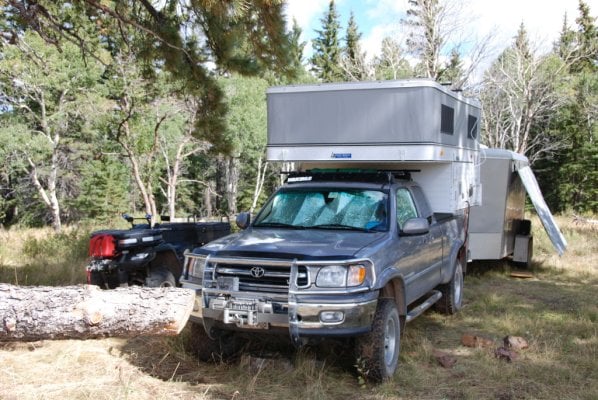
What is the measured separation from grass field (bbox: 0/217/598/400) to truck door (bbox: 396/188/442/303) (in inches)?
26.4

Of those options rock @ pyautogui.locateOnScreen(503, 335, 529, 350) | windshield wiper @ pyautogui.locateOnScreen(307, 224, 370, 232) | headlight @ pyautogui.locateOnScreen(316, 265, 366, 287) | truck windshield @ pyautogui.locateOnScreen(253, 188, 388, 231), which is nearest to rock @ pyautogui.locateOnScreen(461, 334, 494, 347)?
rock @ pyautogui.locateOnScreen(503, 335, 529, 350)

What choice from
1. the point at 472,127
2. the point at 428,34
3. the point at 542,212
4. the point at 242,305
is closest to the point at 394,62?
the point at 428,34

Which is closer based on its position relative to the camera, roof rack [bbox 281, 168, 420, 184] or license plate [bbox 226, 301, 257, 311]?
license plate [bbox 226, 301, 257, 311]

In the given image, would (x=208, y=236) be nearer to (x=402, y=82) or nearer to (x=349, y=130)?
(x=349, y=130)

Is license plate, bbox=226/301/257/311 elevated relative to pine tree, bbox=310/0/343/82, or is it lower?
lower

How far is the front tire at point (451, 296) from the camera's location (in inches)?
305

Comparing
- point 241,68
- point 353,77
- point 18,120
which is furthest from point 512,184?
point 18,120

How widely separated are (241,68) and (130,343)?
13.5 ft

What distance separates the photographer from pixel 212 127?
8.59 m

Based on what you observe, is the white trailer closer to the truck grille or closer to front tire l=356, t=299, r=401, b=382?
front tire l=356, t=299, r=401, b=382

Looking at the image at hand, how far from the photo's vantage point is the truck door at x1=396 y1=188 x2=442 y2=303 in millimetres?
5864

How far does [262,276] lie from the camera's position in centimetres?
499

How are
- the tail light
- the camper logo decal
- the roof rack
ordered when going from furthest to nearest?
the camper logo decal, the tail light, the roof rack

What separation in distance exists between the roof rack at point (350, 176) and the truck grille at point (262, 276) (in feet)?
6.40
